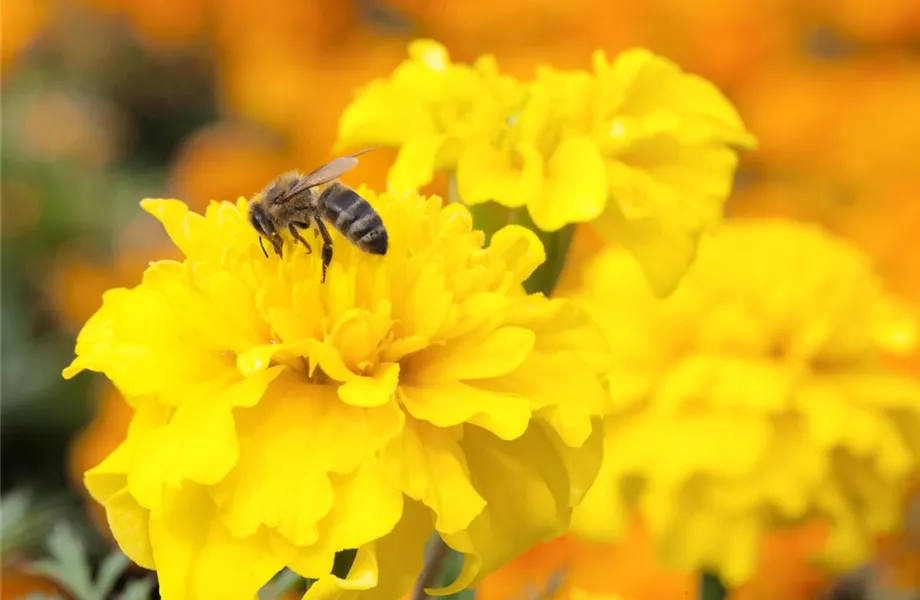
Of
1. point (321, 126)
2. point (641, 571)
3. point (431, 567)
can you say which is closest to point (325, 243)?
point (431, 567)

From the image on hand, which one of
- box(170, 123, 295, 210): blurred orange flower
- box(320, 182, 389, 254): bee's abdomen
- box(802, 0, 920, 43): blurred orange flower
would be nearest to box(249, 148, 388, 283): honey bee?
box(320, 182, 389, 254): bee's abdomen

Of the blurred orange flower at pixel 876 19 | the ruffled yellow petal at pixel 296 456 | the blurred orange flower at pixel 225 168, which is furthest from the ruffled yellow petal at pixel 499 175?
the blurred orange flower at pixel 876 19

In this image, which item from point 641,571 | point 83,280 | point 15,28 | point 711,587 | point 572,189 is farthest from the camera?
point 15,28

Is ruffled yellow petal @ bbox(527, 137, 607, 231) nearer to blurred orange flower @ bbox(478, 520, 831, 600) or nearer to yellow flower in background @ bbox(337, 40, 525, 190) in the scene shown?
yellow flower in background @ bbox(337, 40, 525, 190)

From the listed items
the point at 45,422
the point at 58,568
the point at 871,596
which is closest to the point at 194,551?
the point at 58,568

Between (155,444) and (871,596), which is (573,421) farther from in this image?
(871,596)

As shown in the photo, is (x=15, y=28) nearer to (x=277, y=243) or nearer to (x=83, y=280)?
(x=83, y=280)

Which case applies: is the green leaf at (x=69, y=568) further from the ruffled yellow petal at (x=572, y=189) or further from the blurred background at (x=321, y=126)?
the blurred background at (x=321, y=126)
